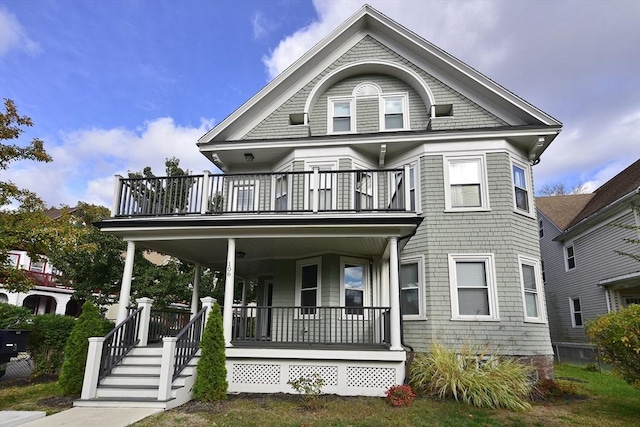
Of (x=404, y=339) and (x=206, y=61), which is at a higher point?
(x=206, y=61)

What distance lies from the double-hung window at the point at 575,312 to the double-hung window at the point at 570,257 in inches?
60.4

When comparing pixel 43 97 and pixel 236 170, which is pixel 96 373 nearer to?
pixel 236 170

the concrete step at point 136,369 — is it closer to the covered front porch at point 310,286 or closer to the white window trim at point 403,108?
the covered front porch at point 310,286

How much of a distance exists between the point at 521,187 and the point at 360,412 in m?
7.94

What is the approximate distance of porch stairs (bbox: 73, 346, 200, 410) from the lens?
22.6 feet

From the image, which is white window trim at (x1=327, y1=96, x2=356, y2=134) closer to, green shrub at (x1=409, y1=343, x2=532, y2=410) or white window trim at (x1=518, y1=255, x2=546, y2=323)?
white window trim at (x1=518, y1=255, x2=546, y2=323)

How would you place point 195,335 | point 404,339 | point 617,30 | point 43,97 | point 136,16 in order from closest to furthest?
point 195,335 → point 404,339 → point 136,16 → point 43,97 → point 617,30

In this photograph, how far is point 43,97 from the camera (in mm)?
15562

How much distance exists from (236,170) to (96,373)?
7.32 metres

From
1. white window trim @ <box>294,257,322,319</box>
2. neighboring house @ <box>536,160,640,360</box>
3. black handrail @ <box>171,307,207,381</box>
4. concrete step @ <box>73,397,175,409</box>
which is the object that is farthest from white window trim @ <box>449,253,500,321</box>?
concrete step @ <box>73,397,175,409</box>

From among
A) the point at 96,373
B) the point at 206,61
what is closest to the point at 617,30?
the point at 206,61

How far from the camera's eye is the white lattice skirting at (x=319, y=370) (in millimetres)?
8000

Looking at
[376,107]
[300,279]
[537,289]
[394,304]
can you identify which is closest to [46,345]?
[300,279]

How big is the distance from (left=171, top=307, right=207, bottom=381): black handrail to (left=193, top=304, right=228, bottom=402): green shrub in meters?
0.37
